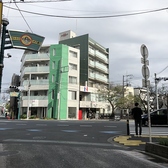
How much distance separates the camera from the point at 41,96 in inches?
1750

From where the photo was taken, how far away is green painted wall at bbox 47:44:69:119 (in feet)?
143

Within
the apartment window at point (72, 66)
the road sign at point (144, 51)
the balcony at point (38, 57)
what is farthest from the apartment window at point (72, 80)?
the road sign at point (144, 51)

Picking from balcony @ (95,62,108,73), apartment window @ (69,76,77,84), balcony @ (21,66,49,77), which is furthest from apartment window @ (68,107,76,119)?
balcony @ (95,62,108,73)

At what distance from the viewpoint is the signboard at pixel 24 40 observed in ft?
35.2

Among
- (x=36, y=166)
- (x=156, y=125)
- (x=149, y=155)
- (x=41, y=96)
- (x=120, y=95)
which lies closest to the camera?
(x=36, y=166)

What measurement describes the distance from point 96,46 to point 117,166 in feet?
163

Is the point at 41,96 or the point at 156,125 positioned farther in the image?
the point at 41,96

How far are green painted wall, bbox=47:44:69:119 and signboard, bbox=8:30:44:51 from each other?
105 ft

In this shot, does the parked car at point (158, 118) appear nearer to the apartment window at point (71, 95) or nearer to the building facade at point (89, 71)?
the apartment window at point (71, 95)

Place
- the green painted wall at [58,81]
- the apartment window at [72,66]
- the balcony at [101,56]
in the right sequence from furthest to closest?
the balcony at [101,56], the apartment window at [72,66], the green painted wall at [58,81]

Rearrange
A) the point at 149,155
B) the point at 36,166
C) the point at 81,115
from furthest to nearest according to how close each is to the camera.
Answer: the point at 81,115, the point at 149,155, the point at 36,166

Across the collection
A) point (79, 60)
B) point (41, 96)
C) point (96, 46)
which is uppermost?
point (96, 46)

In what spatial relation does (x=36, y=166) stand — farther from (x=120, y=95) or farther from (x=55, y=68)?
(x=120, y=95)

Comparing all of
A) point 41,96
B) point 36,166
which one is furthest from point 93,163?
point 41,96
